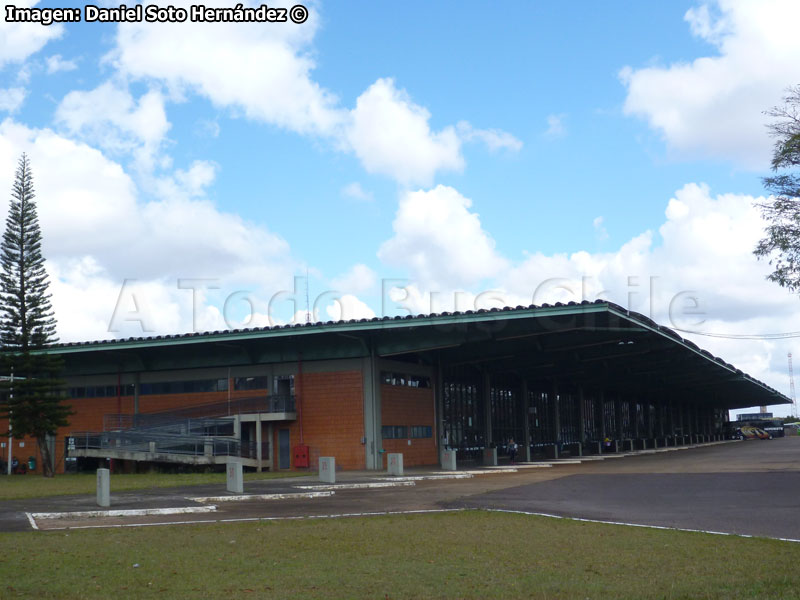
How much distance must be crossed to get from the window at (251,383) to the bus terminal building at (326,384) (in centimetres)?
6

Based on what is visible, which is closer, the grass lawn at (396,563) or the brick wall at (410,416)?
the grass lawn at (396,563)

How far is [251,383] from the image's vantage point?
42750mm

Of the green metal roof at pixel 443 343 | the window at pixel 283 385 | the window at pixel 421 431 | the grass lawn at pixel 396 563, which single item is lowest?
the grass lawn at pixel 396 563

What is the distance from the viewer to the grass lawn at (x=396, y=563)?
9.38 meters

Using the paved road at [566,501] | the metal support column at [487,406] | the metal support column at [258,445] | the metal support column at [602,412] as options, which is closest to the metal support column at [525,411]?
the metal support column at [487,406]

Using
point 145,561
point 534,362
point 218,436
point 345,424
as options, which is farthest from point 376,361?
point 145,561

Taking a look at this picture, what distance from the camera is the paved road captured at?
16.5 meters

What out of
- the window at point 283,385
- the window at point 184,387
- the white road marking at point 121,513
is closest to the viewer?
the white road marking at point 121,513

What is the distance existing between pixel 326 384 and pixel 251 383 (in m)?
4.25

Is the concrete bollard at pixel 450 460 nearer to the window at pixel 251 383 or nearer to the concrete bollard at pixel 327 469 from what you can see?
the concrete bollard at pixel 327 469

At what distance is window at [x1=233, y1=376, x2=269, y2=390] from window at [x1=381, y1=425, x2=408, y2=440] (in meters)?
6.32

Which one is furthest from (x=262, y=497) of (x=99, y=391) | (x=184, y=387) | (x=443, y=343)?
(x=99, y=391)

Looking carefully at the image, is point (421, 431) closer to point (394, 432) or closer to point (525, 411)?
point (394, 432)

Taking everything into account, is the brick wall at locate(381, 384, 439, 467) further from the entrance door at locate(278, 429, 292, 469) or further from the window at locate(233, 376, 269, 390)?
the window at locate(233, 376, 269, 390)
